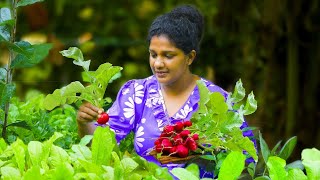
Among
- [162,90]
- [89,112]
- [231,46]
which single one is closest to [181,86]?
[162,90]

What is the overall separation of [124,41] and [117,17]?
6.9 inches

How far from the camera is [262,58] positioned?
4633mm

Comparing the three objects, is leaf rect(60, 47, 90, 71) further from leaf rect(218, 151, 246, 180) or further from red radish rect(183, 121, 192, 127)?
leaf rect(218, 151, 246, 180)

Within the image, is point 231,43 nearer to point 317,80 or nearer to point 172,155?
point 317,80

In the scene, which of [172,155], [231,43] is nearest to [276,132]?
[231,43]

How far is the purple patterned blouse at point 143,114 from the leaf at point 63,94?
30 centimetres

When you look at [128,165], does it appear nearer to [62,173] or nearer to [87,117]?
[62,173]

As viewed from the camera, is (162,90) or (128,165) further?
(162,90)

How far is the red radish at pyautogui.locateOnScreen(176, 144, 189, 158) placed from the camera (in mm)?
2055

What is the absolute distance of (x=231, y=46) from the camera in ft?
17.6

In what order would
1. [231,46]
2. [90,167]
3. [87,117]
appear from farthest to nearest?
1. [231,46]
2. [87,117]
3. [90,167]

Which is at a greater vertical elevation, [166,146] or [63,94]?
[63,94]

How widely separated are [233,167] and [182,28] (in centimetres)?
68

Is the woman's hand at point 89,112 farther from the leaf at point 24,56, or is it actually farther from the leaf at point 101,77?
the leaf at point 24,56
